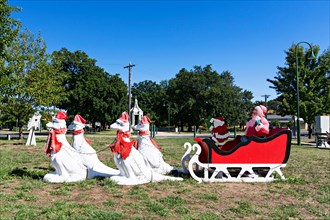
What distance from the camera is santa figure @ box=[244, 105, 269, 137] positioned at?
725cm

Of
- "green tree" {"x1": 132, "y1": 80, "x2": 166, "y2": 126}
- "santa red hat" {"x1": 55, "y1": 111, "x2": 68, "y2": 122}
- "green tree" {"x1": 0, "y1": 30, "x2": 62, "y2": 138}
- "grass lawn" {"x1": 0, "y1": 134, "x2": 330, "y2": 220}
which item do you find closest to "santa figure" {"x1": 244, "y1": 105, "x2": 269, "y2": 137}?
"grass lawn" {"x1": 0, "y1": 134, "x2": 330, "y2": 220}

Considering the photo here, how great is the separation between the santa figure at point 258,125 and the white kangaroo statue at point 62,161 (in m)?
4.16

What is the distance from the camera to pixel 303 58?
78.9 ft

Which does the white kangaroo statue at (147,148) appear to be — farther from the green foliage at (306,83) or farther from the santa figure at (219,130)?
the green foliage at (306,83)

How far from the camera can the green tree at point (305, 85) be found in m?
23.5

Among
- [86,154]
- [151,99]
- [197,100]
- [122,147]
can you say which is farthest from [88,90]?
[122,147]

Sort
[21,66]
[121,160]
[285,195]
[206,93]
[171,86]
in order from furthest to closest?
[171,86], [206,93], [21,66], [121,160], [285,195]

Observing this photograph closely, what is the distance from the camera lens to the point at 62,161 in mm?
6703

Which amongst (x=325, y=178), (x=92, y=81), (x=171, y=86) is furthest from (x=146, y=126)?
(x=171, y=86)

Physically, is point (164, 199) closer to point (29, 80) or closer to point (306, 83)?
point (29, 80)

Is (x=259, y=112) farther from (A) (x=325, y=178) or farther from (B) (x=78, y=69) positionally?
(B) (x=78, y=69)

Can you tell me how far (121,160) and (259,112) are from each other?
11.8ft

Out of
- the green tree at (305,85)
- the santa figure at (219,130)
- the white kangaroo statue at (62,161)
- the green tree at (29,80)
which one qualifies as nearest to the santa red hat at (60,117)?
the white kangaroo statue at (62,161)

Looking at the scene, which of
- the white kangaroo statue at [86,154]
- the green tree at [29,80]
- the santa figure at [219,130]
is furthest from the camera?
the green tree at [29,80]
